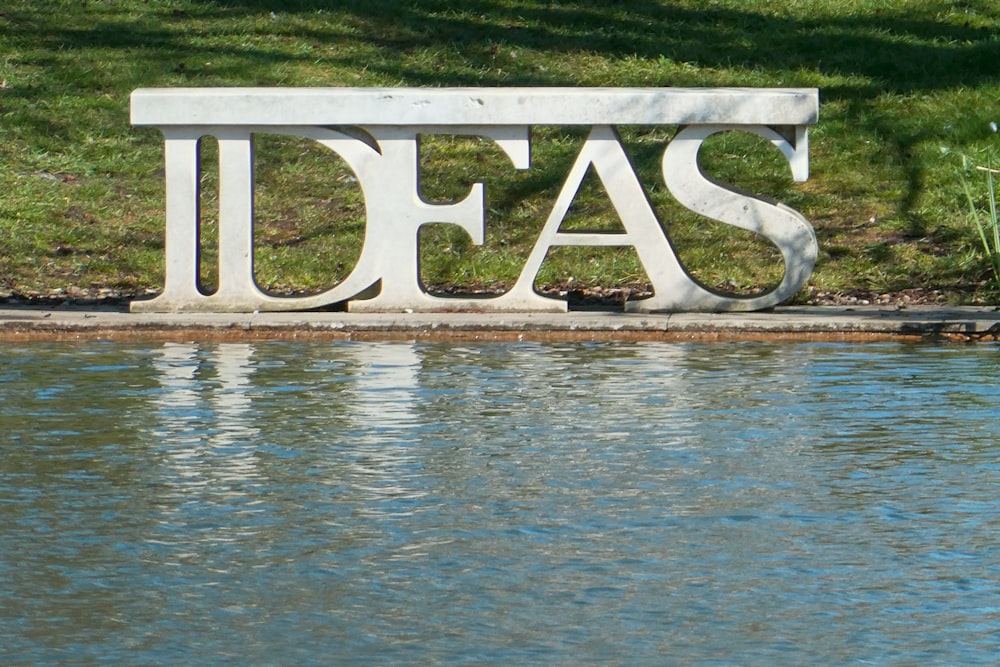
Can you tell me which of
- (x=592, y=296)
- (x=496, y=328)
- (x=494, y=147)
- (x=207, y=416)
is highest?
(x=494, y=147)

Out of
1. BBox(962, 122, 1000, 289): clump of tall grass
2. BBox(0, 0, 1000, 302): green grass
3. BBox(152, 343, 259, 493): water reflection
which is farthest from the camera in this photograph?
BBox(0, 0, 1000, 302): green grass

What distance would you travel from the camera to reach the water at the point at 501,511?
5.15m

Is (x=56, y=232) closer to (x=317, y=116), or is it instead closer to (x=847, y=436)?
(x=317, y=116)

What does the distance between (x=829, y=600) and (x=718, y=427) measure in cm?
264

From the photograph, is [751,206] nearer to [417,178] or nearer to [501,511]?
[417,178]

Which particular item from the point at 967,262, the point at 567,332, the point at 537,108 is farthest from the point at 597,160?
the point at 967,262

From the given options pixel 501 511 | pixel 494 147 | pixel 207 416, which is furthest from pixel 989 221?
pixel 501 511

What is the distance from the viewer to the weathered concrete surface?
431 inches

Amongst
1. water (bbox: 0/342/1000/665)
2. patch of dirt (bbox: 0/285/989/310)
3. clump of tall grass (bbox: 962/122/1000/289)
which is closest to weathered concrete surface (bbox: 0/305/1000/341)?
clump of tall grass (bbox: 962/122/1000/289)

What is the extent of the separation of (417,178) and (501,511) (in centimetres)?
562

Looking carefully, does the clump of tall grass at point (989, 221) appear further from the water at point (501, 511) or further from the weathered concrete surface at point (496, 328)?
the water at point (501, 511)

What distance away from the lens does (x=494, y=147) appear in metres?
16.2

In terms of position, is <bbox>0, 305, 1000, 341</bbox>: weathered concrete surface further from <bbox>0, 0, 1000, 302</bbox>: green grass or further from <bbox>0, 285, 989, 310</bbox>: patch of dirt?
<bbox>0, 0, 1000, 302</bbox>: green grass

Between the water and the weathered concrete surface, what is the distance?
0.91 m
